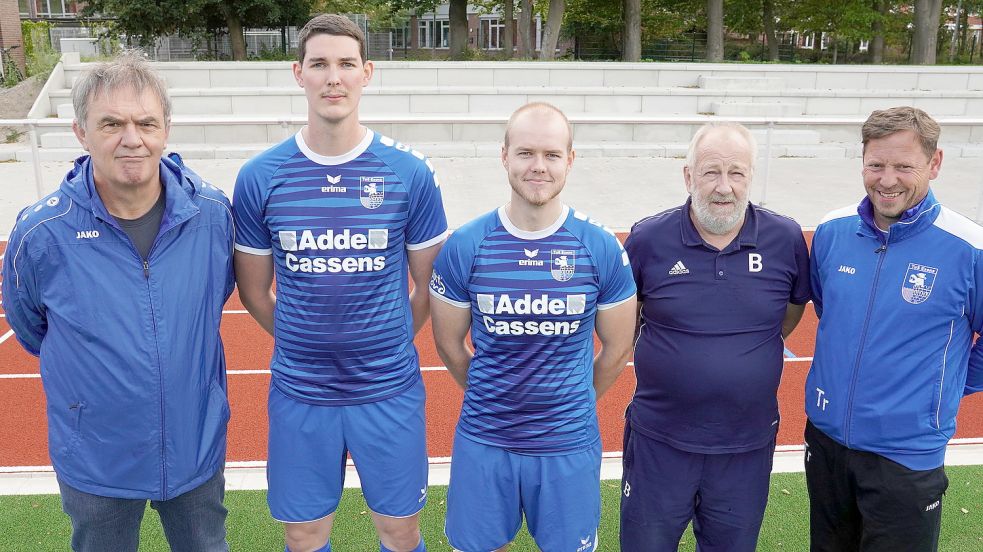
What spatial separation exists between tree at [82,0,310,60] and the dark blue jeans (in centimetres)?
2065

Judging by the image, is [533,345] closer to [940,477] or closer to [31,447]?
[940,477]

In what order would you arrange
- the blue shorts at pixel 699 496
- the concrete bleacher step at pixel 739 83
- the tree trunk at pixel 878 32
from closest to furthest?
the blue shorts at pixel 699 496
the concrete bleacher step at pixel 739 83
the tree trunk at pixel 878 32

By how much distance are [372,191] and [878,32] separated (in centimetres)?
2741

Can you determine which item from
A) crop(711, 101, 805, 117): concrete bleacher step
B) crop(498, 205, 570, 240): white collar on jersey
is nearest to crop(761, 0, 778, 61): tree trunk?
crop(711, 101, 805, 117): concrete bleacher step

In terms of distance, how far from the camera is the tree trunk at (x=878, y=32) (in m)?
25.6

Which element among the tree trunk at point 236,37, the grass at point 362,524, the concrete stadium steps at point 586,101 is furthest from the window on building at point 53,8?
the grass at point 362,524

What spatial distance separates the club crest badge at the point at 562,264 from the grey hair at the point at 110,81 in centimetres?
144

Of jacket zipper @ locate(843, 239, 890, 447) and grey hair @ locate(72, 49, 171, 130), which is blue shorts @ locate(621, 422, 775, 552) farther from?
grey hair @ locate(72, 49, 171, 130)

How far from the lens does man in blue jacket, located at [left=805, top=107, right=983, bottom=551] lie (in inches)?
111

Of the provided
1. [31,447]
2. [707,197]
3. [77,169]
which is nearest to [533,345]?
[707,197]

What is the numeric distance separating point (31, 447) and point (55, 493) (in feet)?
2.67

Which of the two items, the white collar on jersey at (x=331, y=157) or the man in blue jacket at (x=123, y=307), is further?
the white collar on jersey at (x=331, y=157)

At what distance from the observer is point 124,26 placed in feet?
71.5

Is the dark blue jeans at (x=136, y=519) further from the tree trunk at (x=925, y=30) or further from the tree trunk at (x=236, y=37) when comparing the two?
the tree trunk at (x=925, y=30)
